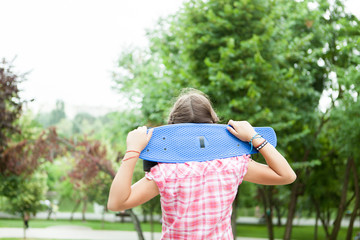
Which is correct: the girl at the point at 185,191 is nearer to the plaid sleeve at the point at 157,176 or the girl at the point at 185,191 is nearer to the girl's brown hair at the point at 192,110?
the plaid sleeve at the point at 157,176

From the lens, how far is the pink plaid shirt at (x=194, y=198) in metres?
1.49

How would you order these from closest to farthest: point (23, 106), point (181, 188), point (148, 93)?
point (181, 188) < point (23, 106) < point (148, 93)

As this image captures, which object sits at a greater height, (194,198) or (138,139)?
(138,139)

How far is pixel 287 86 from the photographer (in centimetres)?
1023

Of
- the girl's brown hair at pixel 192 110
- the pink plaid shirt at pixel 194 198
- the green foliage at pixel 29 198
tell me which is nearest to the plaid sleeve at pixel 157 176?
the pink plaid shirt at pixel 194 198

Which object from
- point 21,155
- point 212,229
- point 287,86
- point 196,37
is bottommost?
point 21,155

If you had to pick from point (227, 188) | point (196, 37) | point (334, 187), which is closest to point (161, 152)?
point (227, 188)

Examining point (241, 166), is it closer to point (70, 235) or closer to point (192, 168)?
point (192, 168)

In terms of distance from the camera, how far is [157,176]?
1.50 m

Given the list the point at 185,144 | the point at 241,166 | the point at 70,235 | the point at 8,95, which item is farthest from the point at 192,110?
the point at 70,235

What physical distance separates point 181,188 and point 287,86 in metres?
9.20

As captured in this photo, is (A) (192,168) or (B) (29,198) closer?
(A) (192,168)

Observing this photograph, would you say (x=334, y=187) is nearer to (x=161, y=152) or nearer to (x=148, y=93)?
(x=148, y=93)

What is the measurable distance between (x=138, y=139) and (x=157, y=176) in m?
0.16
